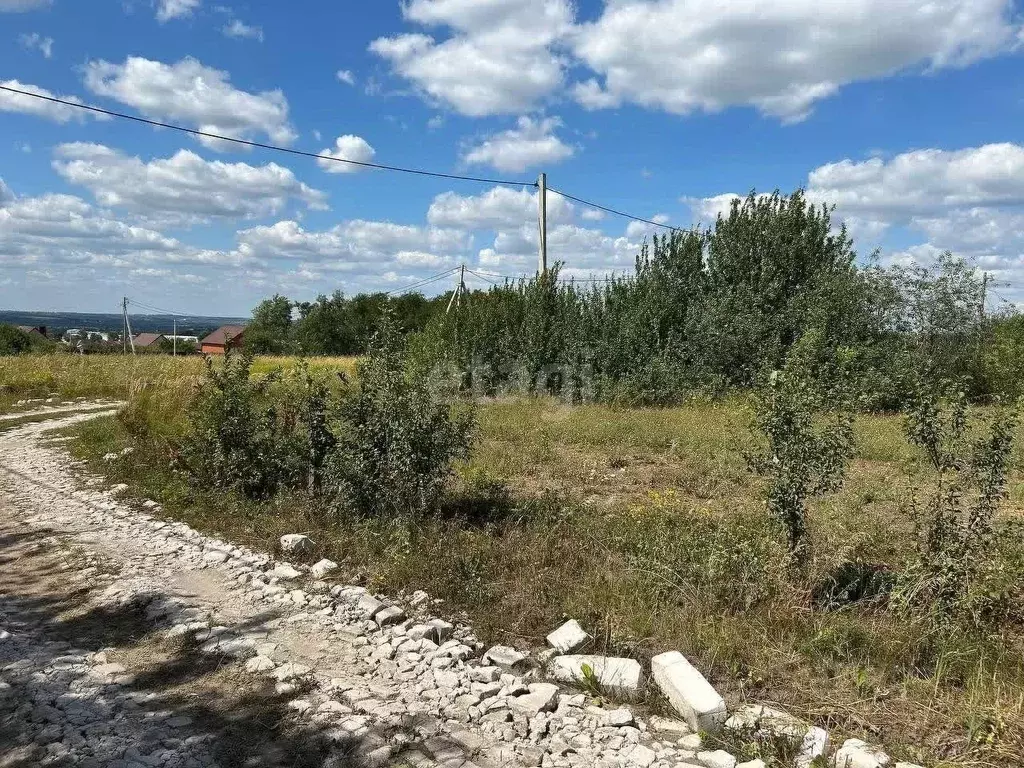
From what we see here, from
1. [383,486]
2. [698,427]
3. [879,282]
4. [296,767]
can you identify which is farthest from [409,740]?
[879,282]

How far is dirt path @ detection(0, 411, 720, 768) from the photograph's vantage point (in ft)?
10.3

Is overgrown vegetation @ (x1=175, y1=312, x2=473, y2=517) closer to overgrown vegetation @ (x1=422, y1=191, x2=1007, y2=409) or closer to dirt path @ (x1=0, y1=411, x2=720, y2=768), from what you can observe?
dirt path @ (x1=0, y1=411, x2=720, y2=768)

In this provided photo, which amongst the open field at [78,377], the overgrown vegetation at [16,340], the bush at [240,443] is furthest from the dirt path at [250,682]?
the overgrown vegetation at [16,340]

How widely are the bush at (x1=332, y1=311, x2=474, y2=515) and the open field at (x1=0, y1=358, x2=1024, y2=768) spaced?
26 centimetres

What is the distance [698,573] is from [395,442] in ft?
9.27

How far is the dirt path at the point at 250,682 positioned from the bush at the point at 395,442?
1102 millimetres

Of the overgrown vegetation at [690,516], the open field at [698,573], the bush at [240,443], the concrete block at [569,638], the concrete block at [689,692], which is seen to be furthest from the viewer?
the bush at [240,443]

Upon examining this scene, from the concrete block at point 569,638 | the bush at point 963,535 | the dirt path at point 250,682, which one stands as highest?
the bush at point 963,535

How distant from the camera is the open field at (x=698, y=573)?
3.46 metres

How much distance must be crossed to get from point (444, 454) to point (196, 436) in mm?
3290

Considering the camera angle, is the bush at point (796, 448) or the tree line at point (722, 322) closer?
the bush at point (796, 448)

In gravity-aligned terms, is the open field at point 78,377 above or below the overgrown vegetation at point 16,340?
below

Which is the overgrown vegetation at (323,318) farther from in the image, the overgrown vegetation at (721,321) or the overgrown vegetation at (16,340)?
the overgrown vegetation at (721,321)

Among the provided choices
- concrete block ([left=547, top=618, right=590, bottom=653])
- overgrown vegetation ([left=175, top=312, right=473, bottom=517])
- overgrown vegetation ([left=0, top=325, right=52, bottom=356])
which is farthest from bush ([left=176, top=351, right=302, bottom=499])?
overgrown vegetation ([left=0, top=325, right=52, bottom=356])
